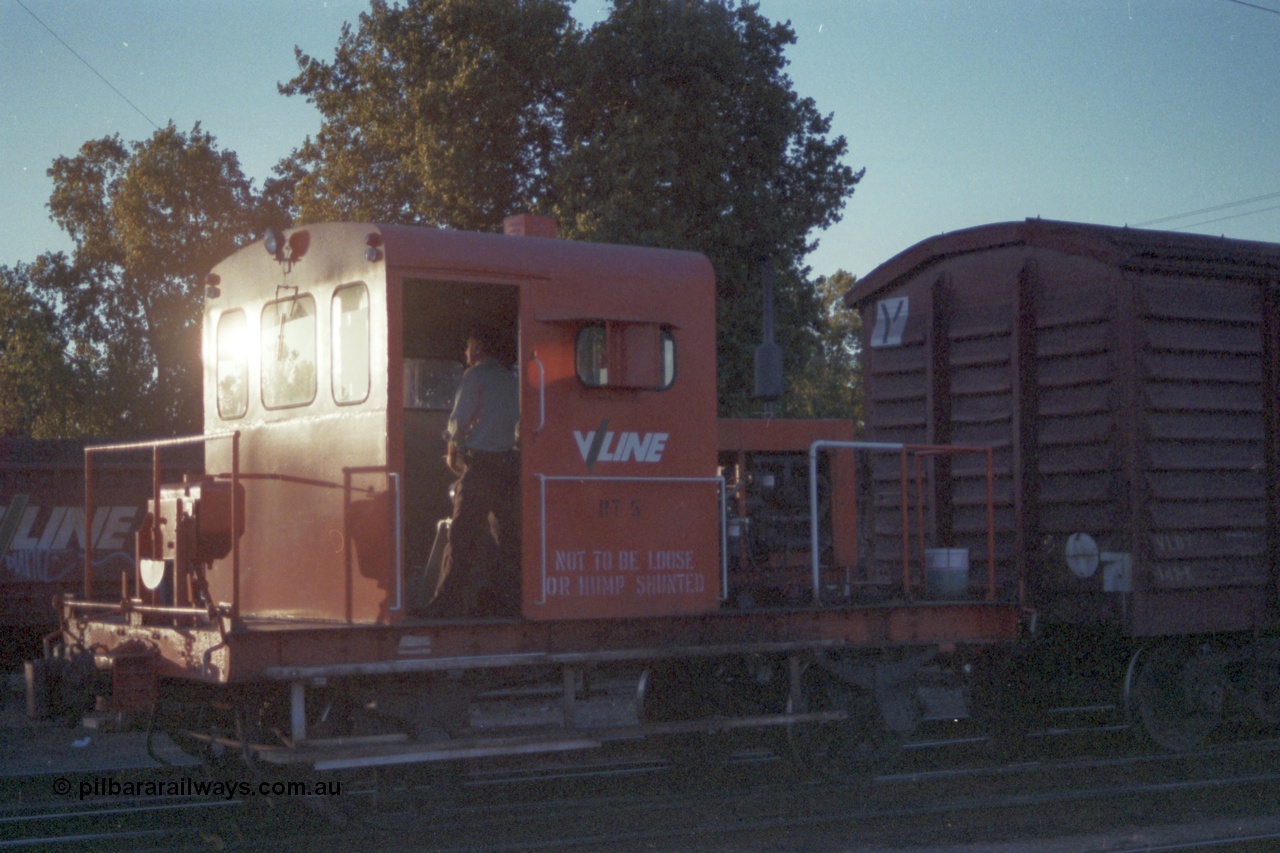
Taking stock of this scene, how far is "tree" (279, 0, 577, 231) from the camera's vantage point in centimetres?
2220

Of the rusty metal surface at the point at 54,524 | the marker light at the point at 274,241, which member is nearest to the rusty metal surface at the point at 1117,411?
the marker light at the point at 274,241

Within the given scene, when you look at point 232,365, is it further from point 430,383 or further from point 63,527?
point 63,527

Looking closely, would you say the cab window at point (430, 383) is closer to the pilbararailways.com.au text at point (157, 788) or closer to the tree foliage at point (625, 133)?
the pilbararailways.com.au text at point (157, 788)

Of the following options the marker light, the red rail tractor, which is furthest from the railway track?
the marker light

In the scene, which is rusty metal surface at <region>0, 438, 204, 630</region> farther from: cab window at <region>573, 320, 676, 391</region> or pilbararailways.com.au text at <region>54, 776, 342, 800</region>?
cab window at <region>573, 320, 676, 391</region>

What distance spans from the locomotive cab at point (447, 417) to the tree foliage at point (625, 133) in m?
13.1

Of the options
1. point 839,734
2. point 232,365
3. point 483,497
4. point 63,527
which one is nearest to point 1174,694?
point 839,734

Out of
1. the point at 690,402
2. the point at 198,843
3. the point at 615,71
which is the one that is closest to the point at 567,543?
the point at 690,402

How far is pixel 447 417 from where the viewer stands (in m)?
8.34

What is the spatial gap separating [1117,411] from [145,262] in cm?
2567

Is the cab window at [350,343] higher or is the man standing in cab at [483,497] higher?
the cab window at [350,343]

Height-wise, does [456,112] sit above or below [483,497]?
above

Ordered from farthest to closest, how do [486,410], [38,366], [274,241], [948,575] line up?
[38,366]
[948,575]
[274,241]
[486,410]

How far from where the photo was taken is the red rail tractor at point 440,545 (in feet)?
22.3
